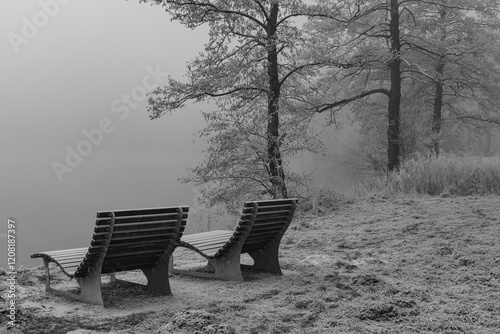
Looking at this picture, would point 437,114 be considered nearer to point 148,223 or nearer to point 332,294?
point 332,294

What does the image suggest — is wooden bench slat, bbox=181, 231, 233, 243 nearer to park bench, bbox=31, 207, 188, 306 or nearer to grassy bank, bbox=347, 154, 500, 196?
park bench, bbox=31, 207, 188, 306

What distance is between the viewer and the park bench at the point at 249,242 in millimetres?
6379

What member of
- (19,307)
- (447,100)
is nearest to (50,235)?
(447,100)

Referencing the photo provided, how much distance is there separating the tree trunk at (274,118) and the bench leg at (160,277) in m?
7.23

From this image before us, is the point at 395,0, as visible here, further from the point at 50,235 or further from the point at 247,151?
the point at 50,235

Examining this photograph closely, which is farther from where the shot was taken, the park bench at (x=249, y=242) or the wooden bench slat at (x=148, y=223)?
the park bench at (x=249, y=242)

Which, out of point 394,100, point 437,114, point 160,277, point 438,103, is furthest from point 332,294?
point 438,103

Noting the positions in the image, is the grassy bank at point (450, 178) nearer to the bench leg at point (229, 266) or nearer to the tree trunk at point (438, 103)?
the bench leg at point (229, 266)

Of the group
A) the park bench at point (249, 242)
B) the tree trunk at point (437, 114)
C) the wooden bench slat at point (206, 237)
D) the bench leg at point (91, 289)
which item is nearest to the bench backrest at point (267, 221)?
the park bench at point (249, 242)

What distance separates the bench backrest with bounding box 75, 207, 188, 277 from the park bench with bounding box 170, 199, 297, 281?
0.66 metres

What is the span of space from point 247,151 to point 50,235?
17460mm

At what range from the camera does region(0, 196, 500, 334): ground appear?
462 cm

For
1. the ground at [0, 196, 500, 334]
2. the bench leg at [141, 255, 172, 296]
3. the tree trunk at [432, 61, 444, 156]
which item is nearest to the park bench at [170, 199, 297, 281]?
the ground at [0, 196, 500, 334]

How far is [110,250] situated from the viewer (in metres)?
A: 5.42
